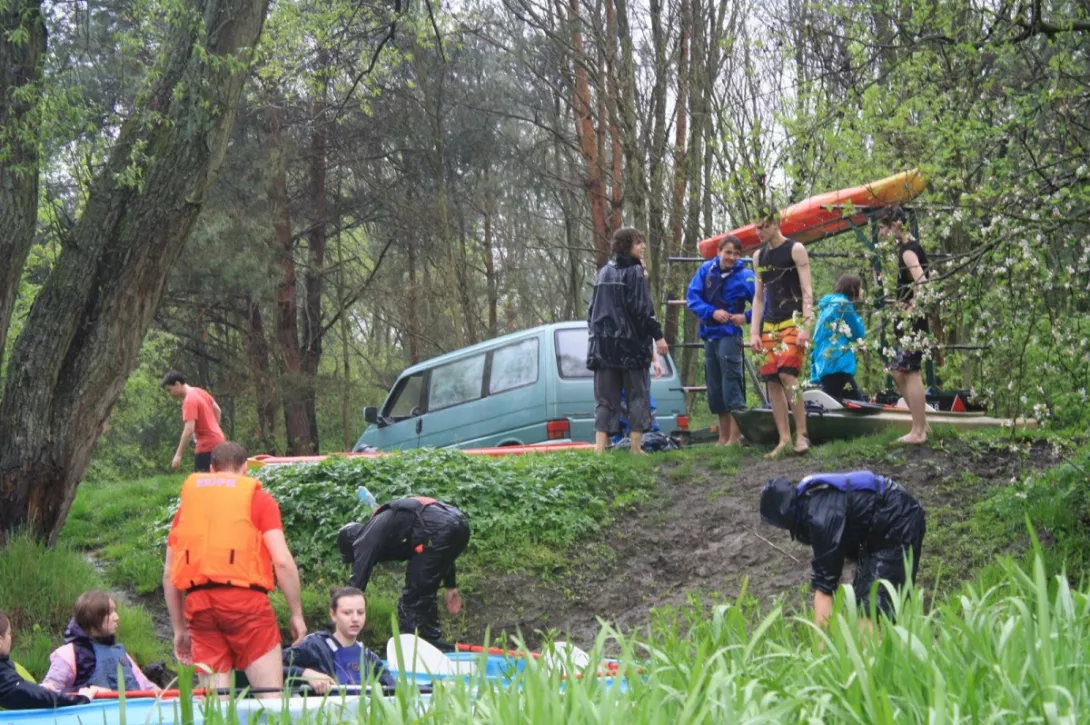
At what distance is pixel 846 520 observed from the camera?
6.96 m

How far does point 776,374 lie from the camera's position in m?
10.9

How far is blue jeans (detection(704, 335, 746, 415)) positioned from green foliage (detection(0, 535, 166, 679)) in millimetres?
5236

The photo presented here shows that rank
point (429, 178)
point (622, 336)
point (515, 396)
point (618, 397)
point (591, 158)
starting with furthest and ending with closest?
1. point (429, 178)
2. point (591, 158)
3. point (515, 396)
4. point (618, 397)
5. point (622, 336)

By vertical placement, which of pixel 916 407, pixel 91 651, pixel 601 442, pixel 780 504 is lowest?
pixel 91 651

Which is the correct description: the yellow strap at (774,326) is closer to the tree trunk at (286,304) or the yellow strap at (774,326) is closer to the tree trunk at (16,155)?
the tree trunk at (16,155)

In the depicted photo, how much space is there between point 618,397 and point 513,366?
3.39 m

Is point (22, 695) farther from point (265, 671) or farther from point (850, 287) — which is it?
point (850, 287)

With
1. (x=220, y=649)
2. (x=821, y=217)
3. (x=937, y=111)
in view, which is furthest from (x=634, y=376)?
(x=220, y=649)

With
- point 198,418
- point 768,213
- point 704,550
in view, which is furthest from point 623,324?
point 198,418

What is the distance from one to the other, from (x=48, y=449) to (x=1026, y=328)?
6681 millimetres

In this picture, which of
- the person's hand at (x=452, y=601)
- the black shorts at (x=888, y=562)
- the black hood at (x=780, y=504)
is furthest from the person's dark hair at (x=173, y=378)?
the black shorts at (x=888, y=562)

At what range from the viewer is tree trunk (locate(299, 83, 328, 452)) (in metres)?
27.7

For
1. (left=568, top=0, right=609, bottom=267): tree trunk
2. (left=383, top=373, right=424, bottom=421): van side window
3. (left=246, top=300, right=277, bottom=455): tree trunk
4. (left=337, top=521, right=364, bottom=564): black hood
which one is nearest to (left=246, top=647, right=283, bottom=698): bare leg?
(left=337, top=521, right=364, bottom=564): black hood

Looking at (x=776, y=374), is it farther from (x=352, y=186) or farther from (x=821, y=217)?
(x=352, y=186)
